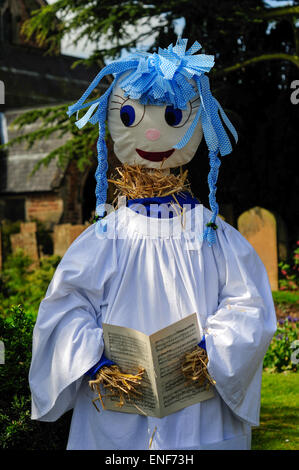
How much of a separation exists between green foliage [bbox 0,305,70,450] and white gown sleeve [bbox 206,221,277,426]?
1.20 m

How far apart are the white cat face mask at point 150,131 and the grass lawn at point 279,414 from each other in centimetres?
232

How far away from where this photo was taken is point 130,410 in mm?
2836

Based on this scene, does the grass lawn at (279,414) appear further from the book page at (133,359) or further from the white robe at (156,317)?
the book page at (133,359)

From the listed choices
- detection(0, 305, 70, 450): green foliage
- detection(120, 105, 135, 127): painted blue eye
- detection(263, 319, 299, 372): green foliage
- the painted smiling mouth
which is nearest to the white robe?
the painted smiling mouth

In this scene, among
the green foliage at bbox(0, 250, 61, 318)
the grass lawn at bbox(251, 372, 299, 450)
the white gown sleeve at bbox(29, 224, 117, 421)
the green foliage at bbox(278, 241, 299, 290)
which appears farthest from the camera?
the green foliage at bbox(278, 241, 299, 290)

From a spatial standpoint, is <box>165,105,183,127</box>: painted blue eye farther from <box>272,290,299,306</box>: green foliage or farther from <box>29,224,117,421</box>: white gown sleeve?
<box>272,290,299,306</box>: green foliage

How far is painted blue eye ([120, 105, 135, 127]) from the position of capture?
3.10m

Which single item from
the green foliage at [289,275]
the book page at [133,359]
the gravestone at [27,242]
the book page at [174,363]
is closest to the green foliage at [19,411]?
the book page at [133,359]

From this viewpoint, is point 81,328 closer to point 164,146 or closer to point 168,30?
point 164,146

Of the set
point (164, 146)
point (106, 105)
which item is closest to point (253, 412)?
point (164, 146)

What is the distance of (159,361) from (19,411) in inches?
51.4

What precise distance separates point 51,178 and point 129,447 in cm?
1572

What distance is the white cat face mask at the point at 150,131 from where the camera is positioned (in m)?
3.09

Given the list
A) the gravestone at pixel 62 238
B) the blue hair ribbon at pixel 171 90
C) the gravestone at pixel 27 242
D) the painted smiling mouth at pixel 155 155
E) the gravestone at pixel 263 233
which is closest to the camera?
the blue hair ribbon at pixel 171 90
